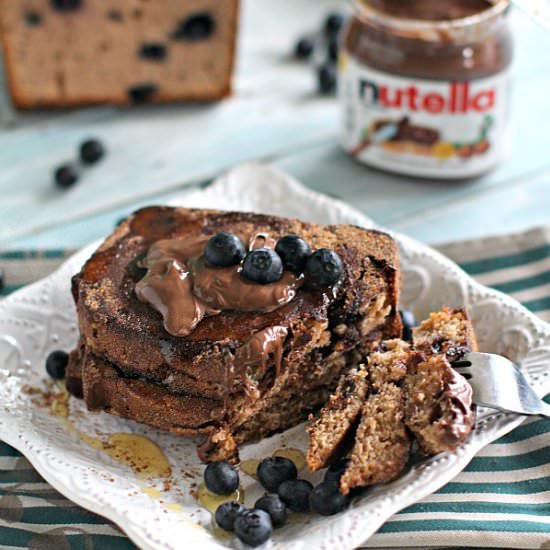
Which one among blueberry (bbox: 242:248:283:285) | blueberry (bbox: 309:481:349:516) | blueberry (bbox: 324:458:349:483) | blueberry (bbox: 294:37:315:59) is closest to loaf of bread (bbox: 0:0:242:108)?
blueberry (bbox: 294:37:315:59)

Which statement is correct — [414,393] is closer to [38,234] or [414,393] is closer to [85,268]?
[85,268]

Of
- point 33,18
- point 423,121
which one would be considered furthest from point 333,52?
point 33,18

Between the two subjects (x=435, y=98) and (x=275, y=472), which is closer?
(x=275, y=472)

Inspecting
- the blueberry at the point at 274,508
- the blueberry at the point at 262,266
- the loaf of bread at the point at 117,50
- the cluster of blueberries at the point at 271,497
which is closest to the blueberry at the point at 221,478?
the cluster of blueberries at the point at 271,497

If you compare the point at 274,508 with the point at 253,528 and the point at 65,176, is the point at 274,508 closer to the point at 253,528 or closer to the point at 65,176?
the point at 253,528

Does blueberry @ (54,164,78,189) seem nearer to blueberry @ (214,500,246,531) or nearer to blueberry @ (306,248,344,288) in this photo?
blueberry @ (306,248,344,288)

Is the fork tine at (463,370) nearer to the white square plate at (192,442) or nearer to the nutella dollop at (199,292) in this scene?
the white square plate at (192,442)
